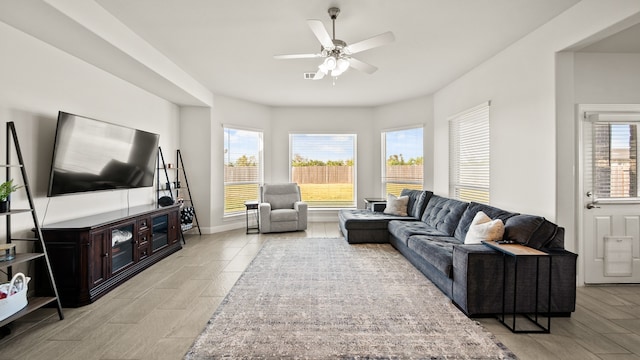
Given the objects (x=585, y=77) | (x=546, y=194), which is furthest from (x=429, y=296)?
(x=585, y=77)

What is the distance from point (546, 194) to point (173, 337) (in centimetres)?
376

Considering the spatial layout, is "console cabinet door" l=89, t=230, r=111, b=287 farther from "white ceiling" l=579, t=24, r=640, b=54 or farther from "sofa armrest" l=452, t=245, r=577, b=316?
"white ceiling" l=579, t=24, r=640, b=54

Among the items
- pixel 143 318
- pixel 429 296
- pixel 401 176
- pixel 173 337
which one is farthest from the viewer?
pixel 401 176

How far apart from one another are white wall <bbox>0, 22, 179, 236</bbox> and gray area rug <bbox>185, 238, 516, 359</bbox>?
211 cm

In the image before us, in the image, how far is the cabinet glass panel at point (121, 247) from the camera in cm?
323

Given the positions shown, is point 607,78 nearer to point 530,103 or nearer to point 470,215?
point 530,103

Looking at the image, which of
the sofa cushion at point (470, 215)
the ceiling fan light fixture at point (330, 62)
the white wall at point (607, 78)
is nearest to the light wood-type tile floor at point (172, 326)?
the sofa cushion at point (470, 215)

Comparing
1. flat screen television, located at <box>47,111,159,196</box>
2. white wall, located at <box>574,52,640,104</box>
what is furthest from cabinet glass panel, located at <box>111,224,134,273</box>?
white wall, located at <box>574,52,640,104</box>

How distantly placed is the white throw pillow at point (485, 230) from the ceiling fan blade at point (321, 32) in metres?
2.37

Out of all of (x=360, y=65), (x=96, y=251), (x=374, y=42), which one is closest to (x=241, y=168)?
(x=96, y=251)

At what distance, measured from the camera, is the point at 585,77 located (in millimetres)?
3201

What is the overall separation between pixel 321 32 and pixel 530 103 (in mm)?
2528

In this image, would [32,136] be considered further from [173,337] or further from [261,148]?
[261,148]

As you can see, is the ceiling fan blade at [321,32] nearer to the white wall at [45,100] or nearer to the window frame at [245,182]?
the white wall at [45,100]
